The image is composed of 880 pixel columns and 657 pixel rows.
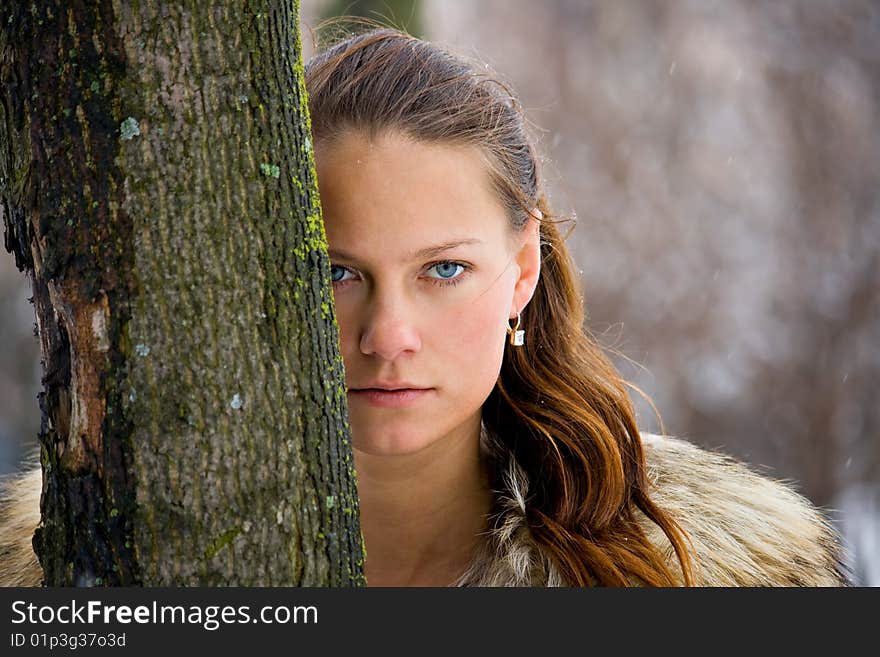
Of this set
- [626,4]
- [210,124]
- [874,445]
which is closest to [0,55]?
[210,124]

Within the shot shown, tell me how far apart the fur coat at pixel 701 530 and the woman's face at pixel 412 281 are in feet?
1.30

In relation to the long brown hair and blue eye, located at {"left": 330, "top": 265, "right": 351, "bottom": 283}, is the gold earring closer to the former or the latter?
the long brown hair

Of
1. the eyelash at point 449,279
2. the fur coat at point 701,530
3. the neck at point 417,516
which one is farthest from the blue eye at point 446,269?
the fur coat at point 701,530

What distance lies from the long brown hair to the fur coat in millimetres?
56

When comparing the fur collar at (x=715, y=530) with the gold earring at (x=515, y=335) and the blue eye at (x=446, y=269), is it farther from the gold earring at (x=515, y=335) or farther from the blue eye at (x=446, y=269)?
the blue eye at (x=446, y=269)

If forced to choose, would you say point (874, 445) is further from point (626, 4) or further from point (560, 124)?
point (626, 4)

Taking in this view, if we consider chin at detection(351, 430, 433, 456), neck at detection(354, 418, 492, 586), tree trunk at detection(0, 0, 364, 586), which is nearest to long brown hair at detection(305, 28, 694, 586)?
neck at detection(354, 418, 492, 586)

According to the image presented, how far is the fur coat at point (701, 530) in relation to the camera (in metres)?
2.42

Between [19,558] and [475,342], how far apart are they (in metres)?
1.29

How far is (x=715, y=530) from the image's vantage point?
2562mm

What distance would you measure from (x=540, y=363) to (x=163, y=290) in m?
1.41

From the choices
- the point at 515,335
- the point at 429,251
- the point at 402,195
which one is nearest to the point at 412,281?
the point at 429,251

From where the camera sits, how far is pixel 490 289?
2.18m

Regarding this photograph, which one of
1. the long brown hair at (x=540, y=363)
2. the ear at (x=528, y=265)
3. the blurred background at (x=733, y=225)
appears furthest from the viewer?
the blurred background at (x=733, y=225)
